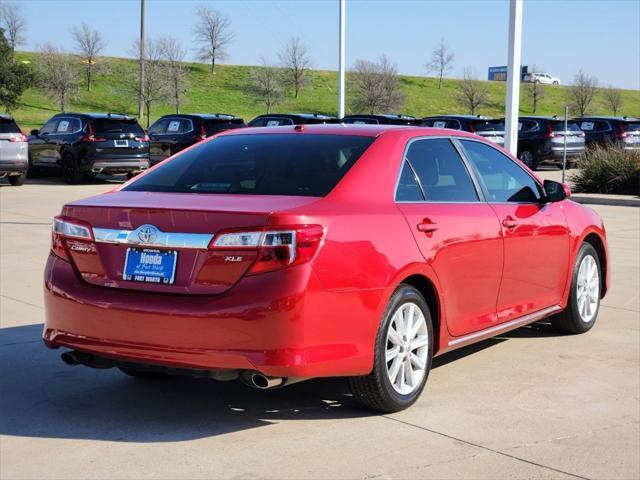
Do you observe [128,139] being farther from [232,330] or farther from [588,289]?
[232,330]

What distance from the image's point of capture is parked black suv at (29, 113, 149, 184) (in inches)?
920

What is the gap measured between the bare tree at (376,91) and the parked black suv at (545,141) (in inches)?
1933

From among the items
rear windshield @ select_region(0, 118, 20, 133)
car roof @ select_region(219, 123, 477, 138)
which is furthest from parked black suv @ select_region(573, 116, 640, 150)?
car roof @ select_region(219, 123, 477, 138)

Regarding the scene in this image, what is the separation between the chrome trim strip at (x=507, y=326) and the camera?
580 cm

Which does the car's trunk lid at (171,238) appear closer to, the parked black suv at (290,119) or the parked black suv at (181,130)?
the parked black suv at (290,119)

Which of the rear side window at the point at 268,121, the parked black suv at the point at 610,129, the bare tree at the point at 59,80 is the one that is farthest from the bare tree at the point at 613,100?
the rear side window at the point at 268,121

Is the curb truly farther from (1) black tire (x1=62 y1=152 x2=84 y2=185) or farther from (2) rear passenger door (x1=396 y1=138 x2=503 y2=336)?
(2) rear passenger door (x1=396 y1=138 x2=503 y2=336)

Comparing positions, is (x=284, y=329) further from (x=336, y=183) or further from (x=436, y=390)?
(x=436, y=390)

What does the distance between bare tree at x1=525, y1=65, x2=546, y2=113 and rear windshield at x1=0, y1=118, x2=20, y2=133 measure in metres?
79.6

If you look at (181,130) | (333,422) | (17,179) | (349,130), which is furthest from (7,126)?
(333,422)

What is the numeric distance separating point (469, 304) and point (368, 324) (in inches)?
44.3

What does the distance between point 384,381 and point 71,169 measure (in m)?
20.1

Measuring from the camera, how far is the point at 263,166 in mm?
5352

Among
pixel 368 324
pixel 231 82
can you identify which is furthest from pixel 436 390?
pixel 231 82
